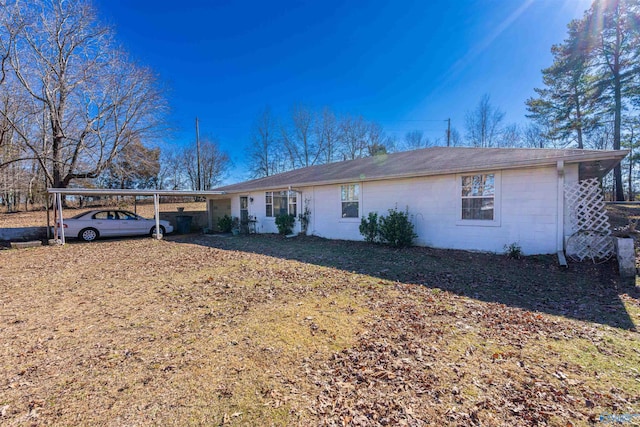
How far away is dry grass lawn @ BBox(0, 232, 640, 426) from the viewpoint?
2.14 m

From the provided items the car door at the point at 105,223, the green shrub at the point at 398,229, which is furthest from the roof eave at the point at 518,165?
the car door at the point at 105,223

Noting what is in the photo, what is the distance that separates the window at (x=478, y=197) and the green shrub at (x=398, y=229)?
1547 millimetres

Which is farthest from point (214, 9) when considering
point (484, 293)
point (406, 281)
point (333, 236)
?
point (484, 293)

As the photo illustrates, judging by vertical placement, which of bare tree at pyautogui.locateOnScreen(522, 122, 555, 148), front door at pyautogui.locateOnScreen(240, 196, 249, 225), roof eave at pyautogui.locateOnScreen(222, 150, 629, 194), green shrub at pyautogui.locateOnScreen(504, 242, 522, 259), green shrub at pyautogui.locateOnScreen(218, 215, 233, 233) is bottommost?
green shrub at pyautogui.locateOnScreen(504, 242, 522, 259)

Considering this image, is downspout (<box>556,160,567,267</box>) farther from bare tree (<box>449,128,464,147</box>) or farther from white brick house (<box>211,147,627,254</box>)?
bare tree (<box>449,128,464,147</box>)

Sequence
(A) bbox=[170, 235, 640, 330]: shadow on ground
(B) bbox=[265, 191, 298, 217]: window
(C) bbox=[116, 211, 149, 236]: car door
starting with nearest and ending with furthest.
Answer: (A) bbox=[170, 235, 640, 330]: shadow on ground < (C) bbox=[116, 211, 149, 236]: car door < (B) bbox=[265, 191, 298, 217]: window

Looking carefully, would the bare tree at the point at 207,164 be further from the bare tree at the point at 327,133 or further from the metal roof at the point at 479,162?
the metal roof at the point at 479,162

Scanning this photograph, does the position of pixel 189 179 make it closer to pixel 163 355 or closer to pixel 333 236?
pixel 333 236

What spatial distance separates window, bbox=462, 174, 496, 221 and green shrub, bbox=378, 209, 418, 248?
5.08 feet

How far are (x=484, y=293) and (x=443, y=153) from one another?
6.42m

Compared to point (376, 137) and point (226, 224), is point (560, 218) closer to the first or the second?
point (226, 224)

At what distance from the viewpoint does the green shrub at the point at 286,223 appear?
12.0 meters

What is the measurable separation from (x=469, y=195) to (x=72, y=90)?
17222 millimetres

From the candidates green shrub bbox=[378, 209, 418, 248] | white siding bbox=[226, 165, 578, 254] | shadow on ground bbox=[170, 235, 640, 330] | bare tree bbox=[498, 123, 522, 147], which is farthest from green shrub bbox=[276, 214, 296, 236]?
bare tree bbox=[498, 123, 522, 147]
